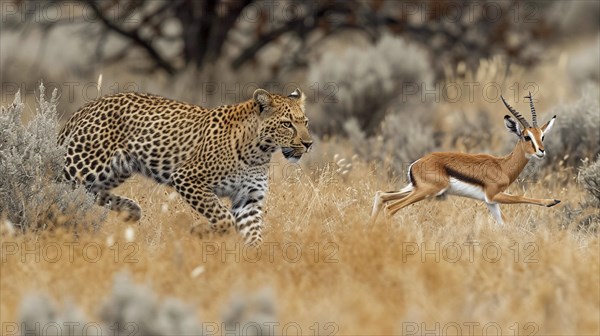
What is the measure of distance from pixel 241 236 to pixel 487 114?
307 inches

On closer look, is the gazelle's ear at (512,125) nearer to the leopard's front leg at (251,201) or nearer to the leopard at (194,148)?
the leopard at (194,148)

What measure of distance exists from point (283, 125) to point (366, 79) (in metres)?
7.93

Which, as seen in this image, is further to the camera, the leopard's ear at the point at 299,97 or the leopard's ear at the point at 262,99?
the leopard's ear at the point at 299,97

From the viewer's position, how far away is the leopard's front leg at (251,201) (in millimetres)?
7977

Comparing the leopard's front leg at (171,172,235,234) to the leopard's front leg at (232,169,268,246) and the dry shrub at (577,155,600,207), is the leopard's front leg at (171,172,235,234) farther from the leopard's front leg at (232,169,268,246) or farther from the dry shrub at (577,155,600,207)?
the dry shrub at (577,155,600,207)

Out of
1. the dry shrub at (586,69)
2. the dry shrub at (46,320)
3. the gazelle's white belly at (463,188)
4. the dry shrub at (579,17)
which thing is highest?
the dry shrub at (579,17)

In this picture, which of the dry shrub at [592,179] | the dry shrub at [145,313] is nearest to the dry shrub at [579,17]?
the dry shrub at [592,179]

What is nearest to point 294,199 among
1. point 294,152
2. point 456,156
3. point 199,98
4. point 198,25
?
point 294,152

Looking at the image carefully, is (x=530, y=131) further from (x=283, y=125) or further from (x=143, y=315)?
(x=143, y=315)

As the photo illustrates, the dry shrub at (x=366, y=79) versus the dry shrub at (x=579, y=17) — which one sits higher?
the dry shrub at (x=579, y=17)

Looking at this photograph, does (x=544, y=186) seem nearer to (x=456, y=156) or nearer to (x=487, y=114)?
(x=456, y=156)

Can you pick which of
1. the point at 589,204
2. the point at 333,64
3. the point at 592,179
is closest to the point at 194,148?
the point at 592,179

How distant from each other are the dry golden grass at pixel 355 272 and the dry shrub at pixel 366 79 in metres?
7.45

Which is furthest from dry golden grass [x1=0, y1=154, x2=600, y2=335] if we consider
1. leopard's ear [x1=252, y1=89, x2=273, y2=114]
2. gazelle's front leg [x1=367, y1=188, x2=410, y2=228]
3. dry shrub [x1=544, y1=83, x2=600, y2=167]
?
dry shrub [x1=544, y1=83, x2=600, y2=167]
